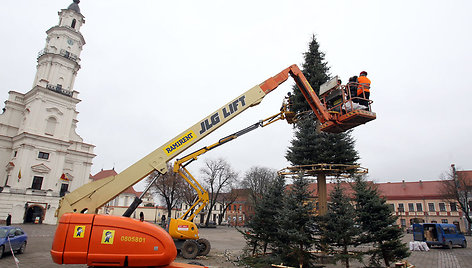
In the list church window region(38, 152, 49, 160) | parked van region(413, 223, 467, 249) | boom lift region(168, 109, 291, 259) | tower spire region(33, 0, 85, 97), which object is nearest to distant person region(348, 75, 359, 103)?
boom lift region(168, 109, 291, 259)

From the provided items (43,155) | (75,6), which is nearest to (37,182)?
(43,155)

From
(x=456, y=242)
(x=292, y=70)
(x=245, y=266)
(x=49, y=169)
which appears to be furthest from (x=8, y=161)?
(x=456, y=242)

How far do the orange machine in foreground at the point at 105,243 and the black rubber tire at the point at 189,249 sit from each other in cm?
870

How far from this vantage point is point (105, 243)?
539 centimetres

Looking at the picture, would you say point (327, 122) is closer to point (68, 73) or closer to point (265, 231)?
point (265, 231)

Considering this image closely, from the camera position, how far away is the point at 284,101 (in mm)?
12734

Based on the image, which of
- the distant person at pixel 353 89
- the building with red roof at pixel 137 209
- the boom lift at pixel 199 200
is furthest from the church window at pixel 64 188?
the distant person at pixel 353 89

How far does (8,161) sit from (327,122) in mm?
46638

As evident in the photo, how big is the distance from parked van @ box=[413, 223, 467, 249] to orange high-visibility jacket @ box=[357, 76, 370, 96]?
21.6 m

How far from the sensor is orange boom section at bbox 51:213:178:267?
5320 mm

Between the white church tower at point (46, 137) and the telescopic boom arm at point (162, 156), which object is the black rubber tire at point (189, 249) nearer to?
the telescopic boom arm at point (162, 156)

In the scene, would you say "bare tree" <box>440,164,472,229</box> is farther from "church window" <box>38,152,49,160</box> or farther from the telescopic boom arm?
"church window" <box>38,152,49,160</box>

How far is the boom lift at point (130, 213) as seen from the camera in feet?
17.6

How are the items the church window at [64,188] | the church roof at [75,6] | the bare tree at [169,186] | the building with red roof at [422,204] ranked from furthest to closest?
the building with red roof at [422,204] → the bare tree at [169,186] → the church roof at [75,6] → the church window at [64,188]
